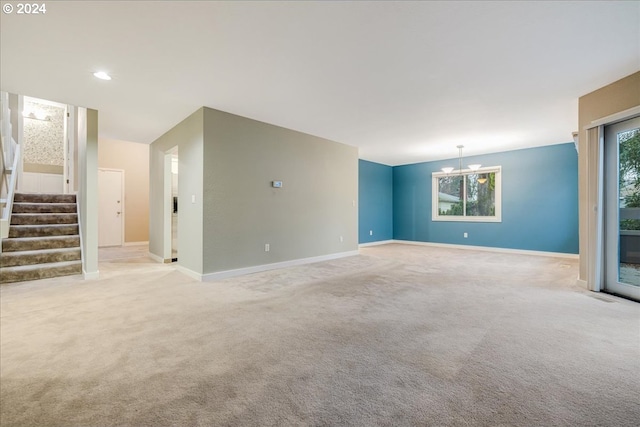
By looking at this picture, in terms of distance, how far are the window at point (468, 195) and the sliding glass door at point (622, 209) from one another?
3.76m

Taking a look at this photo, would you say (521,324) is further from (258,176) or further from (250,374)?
(258,176)

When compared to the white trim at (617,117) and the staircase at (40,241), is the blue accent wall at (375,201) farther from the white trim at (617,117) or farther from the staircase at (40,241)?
the staircase at (40,241)

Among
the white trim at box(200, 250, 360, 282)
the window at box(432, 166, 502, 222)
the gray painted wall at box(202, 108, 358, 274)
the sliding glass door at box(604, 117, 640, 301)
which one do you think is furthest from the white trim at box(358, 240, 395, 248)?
the sliding glass door at box(604, 117, 640, 301)

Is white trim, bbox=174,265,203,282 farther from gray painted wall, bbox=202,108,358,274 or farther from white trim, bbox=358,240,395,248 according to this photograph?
white trim, bbox=358,240,395,248

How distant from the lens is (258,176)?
470 centimetres

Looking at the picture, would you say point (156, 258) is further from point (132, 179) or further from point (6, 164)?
point (132, 179)

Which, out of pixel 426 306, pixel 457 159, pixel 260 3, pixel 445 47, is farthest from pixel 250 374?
pixel 457 159

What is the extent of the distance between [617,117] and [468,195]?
469cm

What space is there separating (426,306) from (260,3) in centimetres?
308

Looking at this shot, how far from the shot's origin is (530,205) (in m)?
6.69

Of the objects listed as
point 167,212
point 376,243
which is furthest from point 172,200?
point 376,243

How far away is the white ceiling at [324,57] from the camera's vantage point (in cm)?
214

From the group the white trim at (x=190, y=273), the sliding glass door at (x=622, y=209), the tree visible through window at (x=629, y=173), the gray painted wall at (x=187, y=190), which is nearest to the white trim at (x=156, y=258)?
the gray painted wall at (x=187, y=190)

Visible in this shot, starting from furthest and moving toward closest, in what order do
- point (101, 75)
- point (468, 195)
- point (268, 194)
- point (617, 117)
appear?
point (468, 195)
point (268, 194)
point (617, 117)
point (101, 75)
